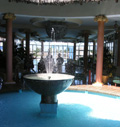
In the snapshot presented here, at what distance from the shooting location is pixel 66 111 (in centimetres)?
505

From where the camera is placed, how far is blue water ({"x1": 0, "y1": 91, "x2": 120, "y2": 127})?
13.9 ft

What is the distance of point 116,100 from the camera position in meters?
6.23

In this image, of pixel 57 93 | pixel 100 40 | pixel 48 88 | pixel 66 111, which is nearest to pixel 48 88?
pixel 48 88

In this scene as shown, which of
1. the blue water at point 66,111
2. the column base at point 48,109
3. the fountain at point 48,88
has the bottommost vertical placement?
the blue water at point 66,111

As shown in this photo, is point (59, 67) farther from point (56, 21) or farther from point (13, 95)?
point (13, 95)

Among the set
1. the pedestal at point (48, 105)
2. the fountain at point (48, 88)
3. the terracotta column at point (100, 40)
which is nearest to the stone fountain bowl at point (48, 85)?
the fountain at point (48, 88)

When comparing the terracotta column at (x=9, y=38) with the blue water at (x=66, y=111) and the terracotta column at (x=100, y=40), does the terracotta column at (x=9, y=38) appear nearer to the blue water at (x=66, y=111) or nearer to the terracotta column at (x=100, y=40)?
the blue water at (x=66, y=111)

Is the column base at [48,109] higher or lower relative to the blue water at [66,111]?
higher

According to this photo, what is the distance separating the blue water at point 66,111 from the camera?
4.23m

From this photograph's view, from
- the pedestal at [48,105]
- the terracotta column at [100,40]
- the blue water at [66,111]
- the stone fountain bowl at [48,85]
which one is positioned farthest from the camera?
the terracotta column at [100,40]

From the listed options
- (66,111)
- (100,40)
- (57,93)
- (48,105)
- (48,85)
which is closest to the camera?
(48,85)

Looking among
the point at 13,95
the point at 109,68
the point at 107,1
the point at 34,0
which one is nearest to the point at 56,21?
the point at 34,0

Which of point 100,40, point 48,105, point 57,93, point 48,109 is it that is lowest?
point 48,109

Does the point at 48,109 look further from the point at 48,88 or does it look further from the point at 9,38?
the point at 9,38
